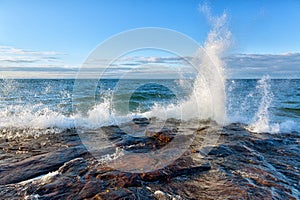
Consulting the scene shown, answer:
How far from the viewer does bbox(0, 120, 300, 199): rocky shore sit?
3.86 m

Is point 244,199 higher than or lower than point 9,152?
higher

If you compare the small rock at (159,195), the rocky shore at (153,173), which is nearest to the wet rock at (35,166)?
the rocky shore at (153,173)

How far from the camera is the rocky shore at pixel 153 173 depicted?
152 inches

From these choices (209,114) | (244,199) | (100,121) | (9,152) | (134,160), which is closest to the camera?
(244,199)

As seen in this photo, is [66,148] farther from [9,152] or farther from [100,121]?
[100,121]

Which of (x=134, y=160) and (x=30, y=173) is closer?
(x=30, y=173)

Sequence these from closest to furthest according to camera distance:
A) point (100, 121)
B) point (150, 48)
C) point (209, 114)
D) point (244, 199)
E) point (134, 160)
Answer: point (244, 199), point (134, 160), point (150, 48), point (100, 121), point (209, 114)

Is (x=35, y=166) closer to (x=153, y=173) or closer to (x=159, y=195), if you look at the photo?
(x=153, y=173)

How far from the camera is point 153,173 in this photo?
445 cm

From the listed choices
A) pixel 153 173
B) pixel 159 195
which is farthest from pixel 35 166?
pixel 159 195

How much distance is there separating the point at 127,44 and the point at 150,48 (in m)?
0.55

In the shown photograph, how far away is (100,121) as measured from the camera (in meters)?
10.8

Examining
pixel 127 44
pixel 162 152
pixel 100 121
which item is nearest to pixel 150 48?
pixel 127 44

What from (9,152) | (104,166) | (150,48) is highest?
(150,48)
